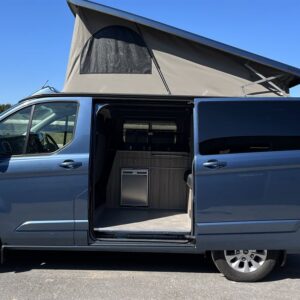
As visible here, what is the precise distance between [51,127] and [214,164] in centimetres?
185

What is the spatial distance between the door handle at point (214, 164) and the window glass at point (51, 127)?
59.6 inches

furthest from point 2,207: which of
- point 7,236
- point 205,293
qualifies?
point 205,293

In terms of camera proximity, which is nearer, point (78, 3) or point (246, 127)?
point (246, 127)

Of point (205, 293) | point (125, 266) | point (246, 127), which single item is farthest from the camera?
point (125, 266)

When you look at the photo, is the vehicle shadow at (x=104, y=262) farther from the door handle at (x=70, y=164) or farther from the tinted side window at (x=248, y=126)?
the tinted side window at (x=248, y=126)

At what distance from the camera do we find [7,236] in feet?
15.5

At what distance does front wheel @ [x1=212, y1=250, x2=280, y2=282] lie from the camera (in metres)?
4.79

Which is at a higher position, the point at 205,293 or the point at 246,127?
the point at 246,127

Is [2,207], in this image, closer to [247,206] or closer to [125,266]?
[125,266]

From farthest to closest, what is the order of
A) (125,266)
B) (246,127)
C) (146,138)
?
(146,138)
(125,266)
(246,127)

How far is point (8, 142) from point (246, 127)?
264 centimetres

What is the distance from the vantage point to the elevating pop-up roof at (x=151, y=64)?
214 inches

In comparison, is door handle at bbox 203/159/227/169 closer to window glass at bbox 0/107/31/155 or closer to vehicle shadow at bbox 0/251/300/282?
vehicle shadow at bbox 0/251/300/282

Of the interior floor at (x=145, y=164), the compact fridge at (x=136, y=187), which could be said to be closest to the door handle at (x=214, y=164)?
the interior floor at (x=145, y=164)
